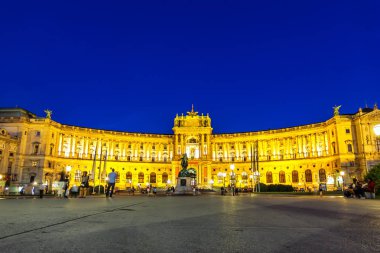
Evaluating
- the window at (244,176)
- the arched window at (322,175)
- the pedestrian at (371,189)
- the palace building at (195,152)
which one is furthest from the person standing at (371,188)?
the window at (244,176)

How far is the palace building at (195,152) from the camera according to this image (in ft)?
254

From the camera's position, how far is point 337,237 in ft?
18.9

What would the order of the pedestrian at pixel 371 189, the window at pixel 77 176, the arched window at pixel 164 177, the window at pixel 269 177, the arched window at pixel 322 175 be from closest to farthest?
the pedestrian at pixel 371 189 → the arched window at pixel 322 175 → the window at pixel 77 176 → the window at pixel 269 177 → the arched window at pixel 164 177

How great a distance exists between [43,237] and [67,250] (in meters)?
1.25

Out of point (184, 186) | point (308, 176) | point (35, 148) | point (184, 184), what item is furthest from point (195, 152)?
point (184, 186)

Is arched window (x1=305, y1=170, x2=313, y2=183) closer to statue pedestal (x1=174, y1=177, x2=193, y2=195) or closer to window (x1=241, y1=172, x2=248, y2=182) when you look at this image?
window (x1=241, y1=172, x2=248, y2=182)

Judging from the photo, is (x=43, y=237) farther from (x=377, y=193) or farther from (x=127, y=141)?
(x=127, y=141)

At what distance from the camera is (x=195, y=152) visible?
346 ft

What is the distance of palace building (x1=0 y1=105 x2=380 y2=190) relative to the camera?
7756 cm

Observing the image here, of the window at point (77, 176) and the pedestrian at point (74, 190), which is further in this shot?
the window at point (77, 176)

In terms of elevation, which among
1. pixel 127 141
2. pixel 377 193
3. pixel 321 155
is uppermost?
pixel 127 141

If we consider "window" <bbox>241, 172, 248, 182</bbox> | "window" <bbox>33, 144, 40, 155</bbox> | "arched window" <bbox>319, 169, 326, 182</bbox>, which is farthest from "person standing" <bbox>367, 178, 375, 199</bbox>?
"window" <bbox>33, 144, 40, 155</bbox>

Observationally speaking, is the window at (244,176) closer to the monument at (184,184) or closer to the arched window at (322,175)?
the arched window at (322,175)

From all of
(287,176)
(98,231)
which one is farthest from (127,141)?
(98,231)
